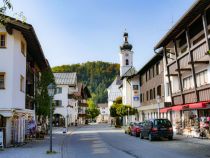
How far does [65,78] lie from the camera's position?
86125 mm

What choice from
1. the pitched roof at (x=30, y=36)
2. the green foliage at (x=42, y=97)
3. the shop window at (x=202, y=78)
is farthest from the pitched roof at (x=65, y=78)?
the shop window at (x=202, y=78)

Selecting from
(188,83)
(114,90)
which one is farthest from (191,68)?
(114,90)

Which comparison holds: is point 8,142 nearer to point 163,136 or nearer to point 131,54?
Result: point 163,136

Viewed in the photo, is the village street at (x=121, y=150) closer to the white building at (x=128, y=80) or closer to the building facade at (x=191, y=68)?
the building facade at (x=191, y=68)

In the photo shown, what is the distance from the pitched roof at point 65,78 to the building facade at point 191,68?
47459 mm

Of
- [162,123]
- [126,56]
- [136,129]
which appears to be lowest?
[136,129]

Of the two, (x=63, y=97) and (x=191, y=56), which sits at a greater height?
(x=63, y=97)

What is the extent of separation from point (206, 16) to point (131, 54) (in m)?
61.7

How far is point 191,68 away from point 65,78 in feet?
187

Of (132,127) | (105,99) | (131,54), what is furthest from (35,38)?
(105,99)

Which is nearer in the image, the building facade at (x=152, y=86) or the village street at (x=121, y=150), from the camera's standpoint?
the village street at (x=121, y=150)

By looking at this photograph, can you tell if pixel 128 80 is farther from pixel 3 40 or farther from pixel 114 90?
pixel 114 90

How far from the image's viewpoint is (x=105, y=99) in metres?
194

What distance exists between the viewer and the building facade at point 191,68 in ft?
89.0
